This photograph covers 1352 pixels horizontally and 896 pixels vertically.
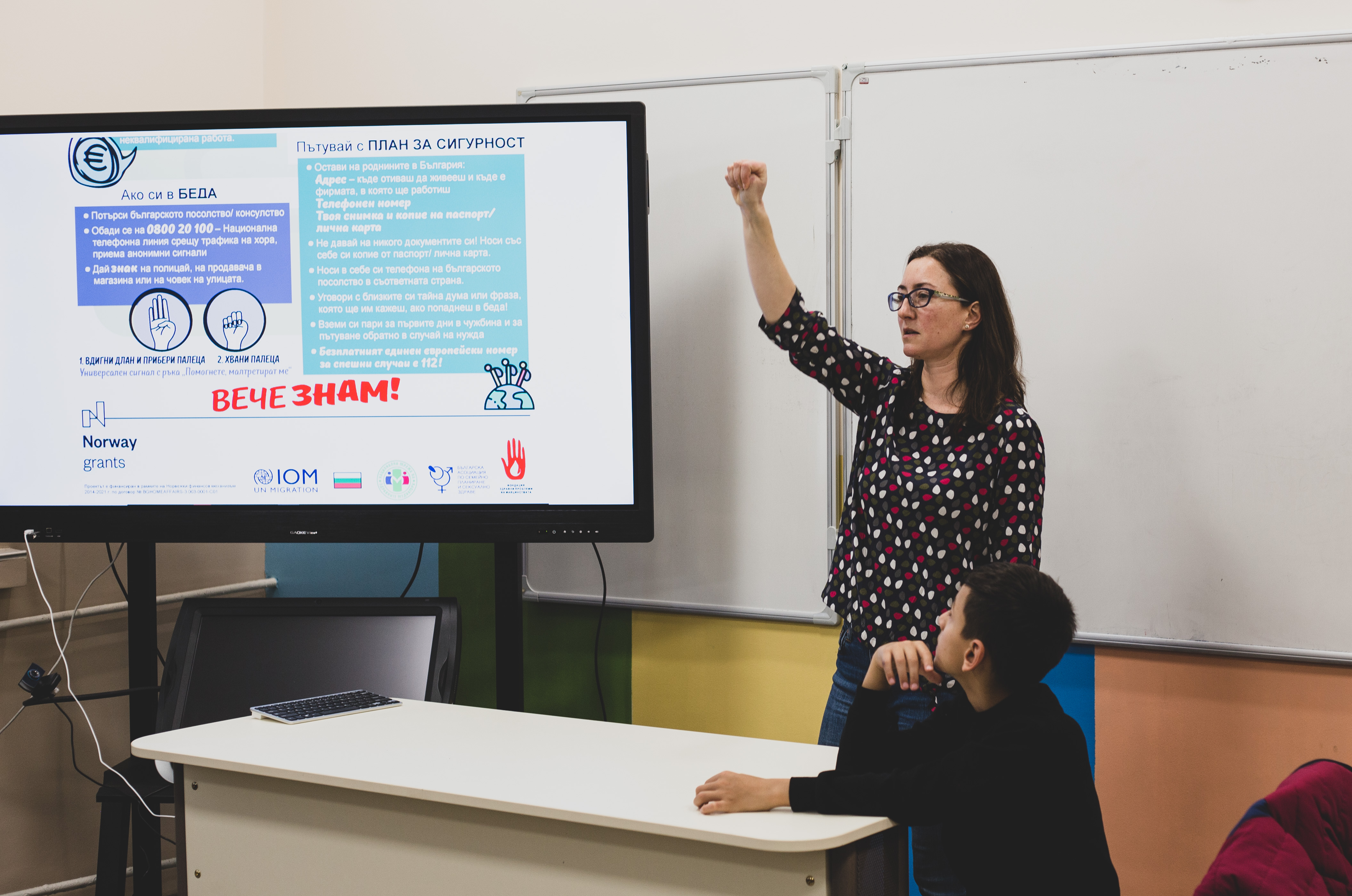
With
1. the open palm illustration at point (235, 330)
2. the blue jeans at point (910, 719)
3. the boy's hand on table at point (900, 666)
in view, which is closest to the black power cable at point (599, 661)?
the blue jeans at point (910, 719)

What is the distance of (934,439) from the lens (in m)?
1.72

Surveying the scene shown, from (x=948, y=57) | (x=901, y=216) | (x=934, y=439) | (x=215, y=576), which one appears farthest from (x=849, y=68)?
(x=215, y=576)

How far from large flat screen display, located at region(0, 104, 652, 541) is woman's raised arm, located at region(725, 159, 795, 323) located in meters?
0.29

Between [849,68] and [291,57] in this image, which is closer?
[849,68]

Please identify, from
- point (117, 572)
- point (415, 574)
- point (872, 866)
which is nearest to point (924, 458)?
point (872, 866)

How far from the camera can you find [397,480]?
218 centimetres

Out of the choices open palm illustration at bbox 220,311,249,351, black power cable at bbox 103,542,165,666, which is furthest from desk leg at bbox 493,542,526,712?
black power cable at bbox 103,542,165,666

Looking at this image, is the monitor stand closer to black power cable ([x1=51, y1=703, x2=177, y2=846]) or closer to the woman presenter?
black power cable ([x1=51, y1=703, x2=177, y2=846])

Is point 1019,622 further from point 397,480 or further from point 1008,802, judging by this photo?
point 397,480

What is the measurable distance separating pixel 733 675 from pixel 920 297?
1.15m

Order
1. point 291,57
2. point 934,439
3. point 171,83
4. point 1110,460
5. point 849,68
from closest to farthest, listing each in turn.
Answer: point 934,439 < point 1110,460 < point 849,68 < point 171,83 < point 291,57

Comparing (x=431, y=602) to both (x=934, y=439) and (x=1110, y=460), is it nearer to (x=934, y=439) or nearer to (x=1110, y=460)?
(x=934, y=439)

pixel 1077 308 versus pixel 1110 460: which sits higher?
pixel 1077 308

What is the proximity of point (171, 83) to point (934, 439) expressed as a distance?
2371mm
